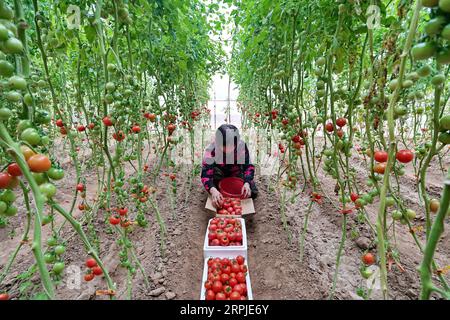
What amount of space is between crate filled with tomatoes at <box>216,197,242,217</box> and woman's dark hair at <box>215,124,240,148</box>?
68 cm

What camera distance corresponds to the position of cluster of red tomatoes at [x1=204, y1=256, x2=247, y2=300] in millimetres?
1689

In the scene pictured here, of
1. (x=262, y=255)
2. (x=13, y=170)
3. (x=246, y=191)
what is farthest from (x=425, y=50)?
(x=246, y=191)

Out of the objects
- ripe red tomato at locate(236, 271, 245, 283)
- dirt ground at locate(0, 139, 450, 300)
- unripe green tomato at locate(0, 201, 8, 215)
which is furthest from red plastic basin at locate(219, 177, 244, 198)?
unripe green tomato at locate(0, 201, 8, 215)

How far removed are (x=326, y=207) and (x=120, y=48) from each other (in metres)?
2.79

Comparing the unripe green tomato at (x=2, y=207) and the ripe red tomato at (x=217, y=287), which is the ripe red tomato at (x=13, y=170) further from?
the ripe red tomato at (x=217, y=287)

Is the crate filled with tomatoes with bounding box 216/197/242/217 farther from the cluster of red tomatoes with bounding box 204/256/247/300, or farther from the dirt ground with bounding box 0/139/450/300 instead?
the cluster of red tomatoes with bounding box 204/256/247/300

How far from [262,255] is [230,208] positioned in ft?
2.30

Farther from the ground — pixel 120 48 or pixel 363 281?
pixel 120 48

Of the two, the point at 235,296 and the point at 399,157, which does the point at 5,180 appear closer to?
the point at 399,157

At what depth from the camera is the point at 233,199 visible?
304 cm

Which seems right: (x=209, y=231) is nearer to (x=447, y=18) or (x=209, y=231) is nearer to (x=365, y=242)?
(x=365, y=242)
